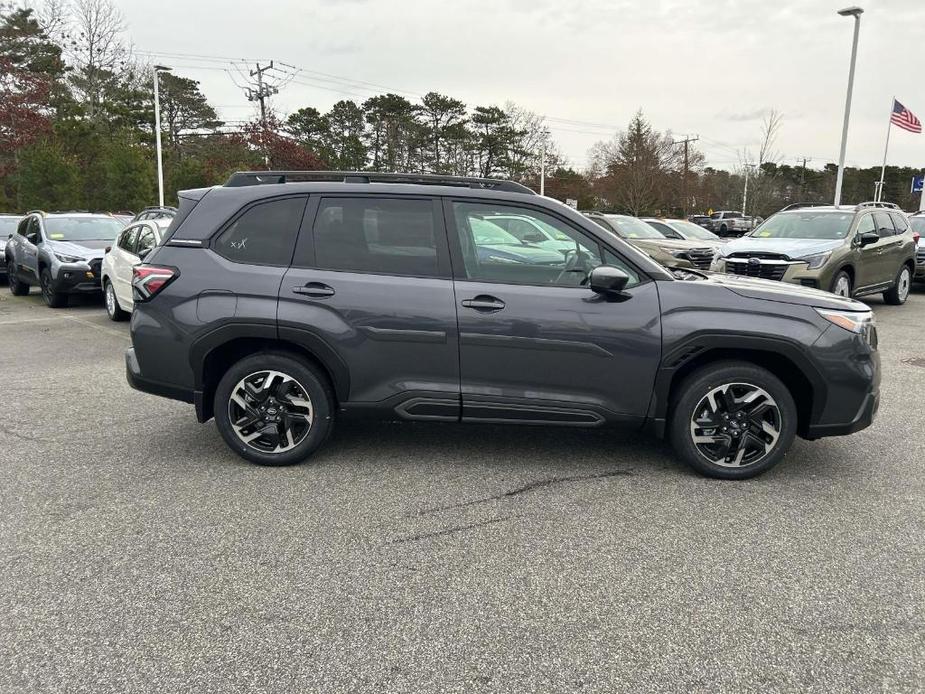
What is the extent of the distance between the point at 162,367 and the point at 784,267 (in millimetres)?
9038

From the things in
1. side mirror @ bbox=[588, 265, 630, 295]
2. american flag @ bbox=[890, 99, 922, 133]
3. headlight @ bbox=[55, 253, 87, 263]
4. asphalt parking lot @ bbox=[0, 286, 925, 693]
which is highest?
american flag @ bbox=[890, 99, 922, 133]

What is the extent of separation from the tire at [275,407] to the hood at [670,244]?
10.8 meters

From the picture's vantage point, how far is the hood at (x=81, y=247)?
39.0 feet

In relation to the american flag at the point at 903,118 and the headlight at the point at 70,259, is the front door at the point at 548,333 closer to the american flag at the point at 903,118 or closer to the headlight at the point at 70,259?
the headlight at the point at 70,259

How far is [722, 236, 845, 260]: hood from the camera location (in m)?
10.5

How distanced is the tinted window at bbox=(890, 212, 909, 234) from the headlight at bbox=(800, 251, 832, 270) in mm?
3341

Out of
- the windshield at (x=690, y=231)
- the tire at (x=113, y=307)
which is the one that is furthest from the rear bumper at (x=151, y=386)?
the windshield at (x=690, y=231)

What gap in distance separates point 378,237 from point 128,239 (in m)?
7.51

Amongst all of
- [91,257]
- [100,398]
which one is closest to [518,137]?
[91,257]

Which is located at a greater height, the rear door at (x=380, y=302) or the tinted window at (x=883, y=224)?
the tinted window at (x=883, y=224)

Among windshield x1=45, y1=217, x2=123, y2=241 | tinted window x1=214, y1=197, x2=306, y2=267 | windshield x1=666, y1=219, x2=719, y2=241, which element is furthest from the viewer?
windshield x1=666, y1=219, x2=719, y2=241

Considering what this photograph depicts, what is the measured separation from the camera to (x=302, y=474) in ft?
14.4

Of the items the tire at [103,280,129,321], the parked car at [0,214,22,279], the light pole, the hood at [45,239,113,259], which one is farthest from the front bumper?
the light pole

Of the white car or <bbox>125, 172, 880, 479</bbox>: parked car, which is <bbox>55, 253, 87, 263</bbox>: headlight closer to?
the white car
